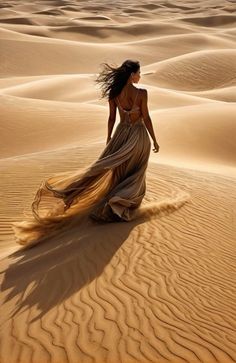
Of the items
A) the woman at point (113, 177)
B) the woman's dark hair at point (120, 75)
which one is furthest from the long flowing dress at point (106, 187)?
the woman's dark hair at point (120, 75)

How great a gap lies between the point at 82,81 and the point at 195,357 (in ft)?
73.0

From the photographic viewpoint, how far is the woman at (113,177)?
621cm

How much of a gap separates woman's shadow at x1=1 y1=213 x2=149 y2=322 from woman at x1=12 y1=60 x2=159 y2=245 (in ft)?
0.67

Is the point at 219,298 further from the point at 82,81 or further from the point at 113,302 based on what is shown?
the point at 82,81

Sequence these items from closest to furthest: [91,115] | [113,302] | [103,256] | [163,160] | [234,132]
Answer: [113,302] → [103,256] → [163,160] → [234,132] → [91,115]

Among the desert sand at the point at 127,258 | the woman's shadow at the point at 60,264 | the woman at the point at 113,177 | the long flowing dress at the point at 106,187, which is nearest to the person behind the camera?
the desert sand at the point at 127,258

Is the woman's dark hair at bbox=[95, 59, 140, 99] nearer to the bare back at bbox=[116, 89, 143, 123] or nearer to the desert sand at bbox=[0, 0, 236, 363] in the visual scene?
the bare back at bbox=[116, 89, 143, 123]

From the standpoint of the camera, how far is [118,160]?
6.39 meters

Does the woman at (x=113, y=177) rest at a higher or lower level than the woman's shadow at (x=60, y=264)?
higher

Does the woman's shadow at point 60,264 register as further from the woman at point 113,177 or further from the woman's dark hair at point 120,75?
the woman's dark hair at point 120,75

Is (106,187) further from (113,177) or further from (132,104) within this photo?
(132,104)

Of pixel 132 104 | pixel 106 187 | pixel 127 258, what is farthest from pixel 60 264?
pixel 132 104

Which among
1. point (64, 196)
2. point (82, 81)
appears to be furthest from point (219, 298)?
point (82, 81)

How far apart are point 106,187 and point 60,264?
1.33m
